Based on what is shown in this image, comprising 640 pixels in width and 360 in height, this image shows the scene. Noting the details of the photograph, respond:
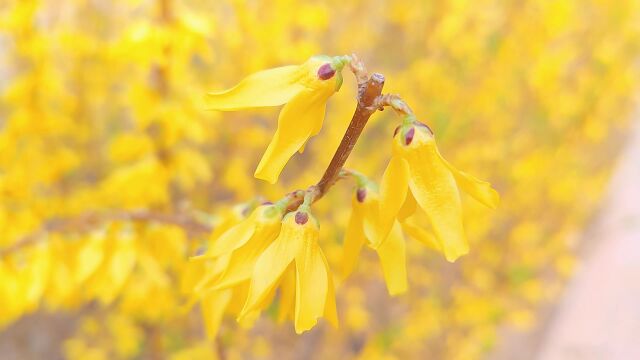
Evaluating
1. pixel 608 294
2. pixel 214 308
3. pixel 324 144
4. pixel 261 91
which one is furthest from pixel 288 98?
pixel 324 144

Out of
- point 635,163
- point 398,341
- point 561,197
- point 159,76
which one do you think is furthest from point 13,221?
point 635,163

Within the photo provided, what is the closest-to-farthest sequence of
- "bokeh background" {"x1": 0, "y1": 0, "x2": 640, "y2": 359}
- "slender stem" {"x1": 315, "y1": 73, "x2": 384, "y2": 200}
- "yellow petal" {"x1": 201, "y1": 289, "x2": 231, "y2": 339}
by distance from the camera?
"slender stem" {"x1": 315, "y1": 73, "x2": 384, "y2": 200}
"yellow petal" {"x1": 201, "y1": 289, "x2": 231, "y2": 339}
"bokeh background" {"x1": 0, "y1": 0, "x2": 640, "y2": 359}

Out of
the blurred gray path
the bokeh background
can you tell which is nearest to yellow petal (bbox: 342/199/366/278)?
the bokeh background

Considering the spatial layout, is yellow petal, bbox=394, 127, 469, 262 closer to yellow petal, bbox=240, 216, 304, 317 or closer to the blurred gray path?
→ yellow petal, bbox=240, 216, 304, 317

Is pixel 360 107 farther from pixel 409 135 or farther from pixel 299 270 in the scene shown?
pixel 299 270

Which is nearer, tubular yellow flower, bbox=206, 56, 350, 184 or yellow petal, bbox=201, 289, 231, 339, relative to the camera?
tubular yellow flower, bbox=206, 56, 350, 184

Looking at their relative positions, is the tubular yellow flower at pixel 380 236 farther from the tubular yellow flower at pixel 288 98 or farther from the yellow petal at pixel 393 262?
→ the tubular yellow flower at pixel 288 98
